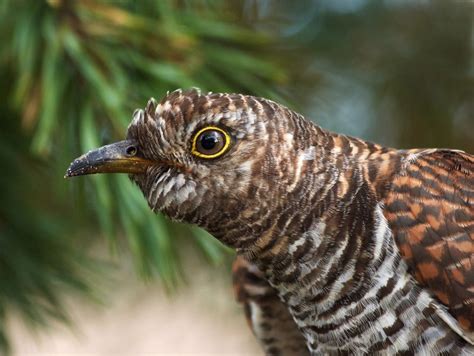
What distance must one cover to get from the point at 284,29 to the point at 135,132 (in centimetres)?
162

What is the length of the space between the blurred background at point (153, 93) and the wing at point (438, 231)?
33.7 inches

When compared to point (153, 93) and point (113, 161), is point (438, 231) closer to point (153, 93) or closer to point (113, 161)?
point (113, 161)

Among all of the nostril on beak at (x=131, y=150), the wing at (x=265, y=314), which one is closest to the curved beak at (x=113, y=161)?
the nostril on beak at (x=131, y=150)

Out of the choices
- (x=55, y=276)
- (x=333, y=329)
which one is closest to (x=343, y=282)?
(x=333, y=329)

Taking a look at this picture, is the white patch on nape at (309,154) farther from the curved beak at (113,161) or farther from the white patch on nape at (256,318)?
the white patch on nape at (256,318)

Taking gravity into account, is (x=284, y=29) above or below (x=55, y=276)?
above

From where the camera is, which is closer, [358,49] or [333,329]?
[333,329]

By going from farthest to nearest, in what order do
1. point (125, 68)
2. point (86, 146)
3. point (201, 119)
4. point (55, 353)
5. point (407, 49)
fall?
point (55, 353) → point (407, 49) → point (125, 68) → point (86, 146) → point (201, 119)

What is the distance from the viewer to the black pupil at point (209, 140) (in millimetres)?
1840

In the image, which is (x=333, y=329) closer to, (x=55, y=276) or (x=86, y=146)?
(x=86, y=146)

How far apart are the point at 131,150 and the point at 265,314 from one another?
2.87 ft

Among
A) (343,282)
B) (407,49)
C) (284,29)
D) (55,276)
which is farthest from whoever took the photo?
(407,49)

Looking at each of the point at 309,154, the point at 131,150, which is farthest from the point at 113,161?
the point at 309,154

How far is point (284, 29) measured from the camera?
3396 mm
